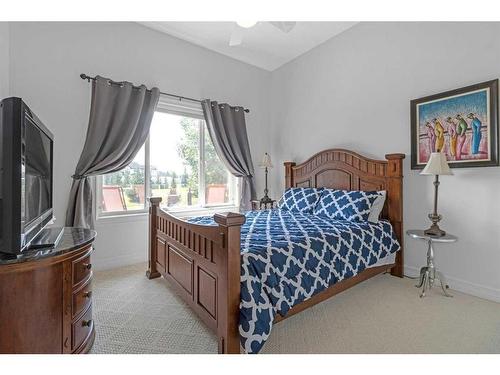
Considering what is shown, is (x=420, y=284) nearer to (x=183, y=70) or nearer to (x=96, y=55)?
(x=183, y=70)

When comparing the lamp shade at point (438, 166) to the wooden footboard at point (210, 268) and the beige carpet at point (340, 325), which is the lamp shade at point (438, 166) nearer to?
the beige carpet at point (340, 325)

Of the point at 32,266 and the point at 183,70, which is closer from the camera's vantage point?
the point at 32,266

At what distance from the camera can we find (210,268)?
5.69 feet

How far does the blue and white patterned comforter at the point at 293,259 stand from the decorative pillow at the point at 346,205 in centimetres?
14

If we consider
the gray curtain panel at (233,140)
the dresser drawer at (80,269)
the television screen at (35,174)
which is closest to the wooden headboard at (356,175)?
the gray curtain panel at (233,140)

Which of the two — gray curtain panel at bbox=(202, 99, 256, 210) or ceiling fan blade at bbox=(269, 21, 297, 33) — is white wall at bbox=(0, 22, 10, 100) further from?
ceiling fan blade at bbox=(269, 21, 297, 33)

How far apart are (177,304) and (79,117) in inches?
91.6

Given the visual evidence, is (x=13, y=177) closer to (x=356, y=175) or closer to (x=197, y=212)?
(x=197, y=212)

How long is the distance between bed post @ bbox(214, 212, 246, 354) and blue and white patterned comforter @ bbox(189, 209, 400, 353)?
6cm

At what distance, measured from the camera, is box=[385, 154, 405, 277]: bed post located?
2.90 meters

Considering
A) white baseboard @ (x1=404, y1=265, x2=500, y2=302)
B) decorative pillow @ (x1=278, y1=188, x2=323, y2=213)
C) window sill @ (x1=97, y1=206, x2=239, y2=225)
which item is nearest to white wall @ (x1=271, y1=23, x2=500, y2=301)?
white baseboard @ (x1=404, y1=265, x2=500, y2=302)

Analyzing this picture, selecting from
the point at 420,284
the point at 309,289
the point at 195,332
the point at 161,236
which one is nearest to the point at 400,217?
the point at 420,284

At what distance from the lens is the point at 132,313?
7.07 ft

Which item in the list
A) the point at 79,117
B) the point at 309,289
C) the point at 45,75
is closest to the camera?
the point at 309,289
